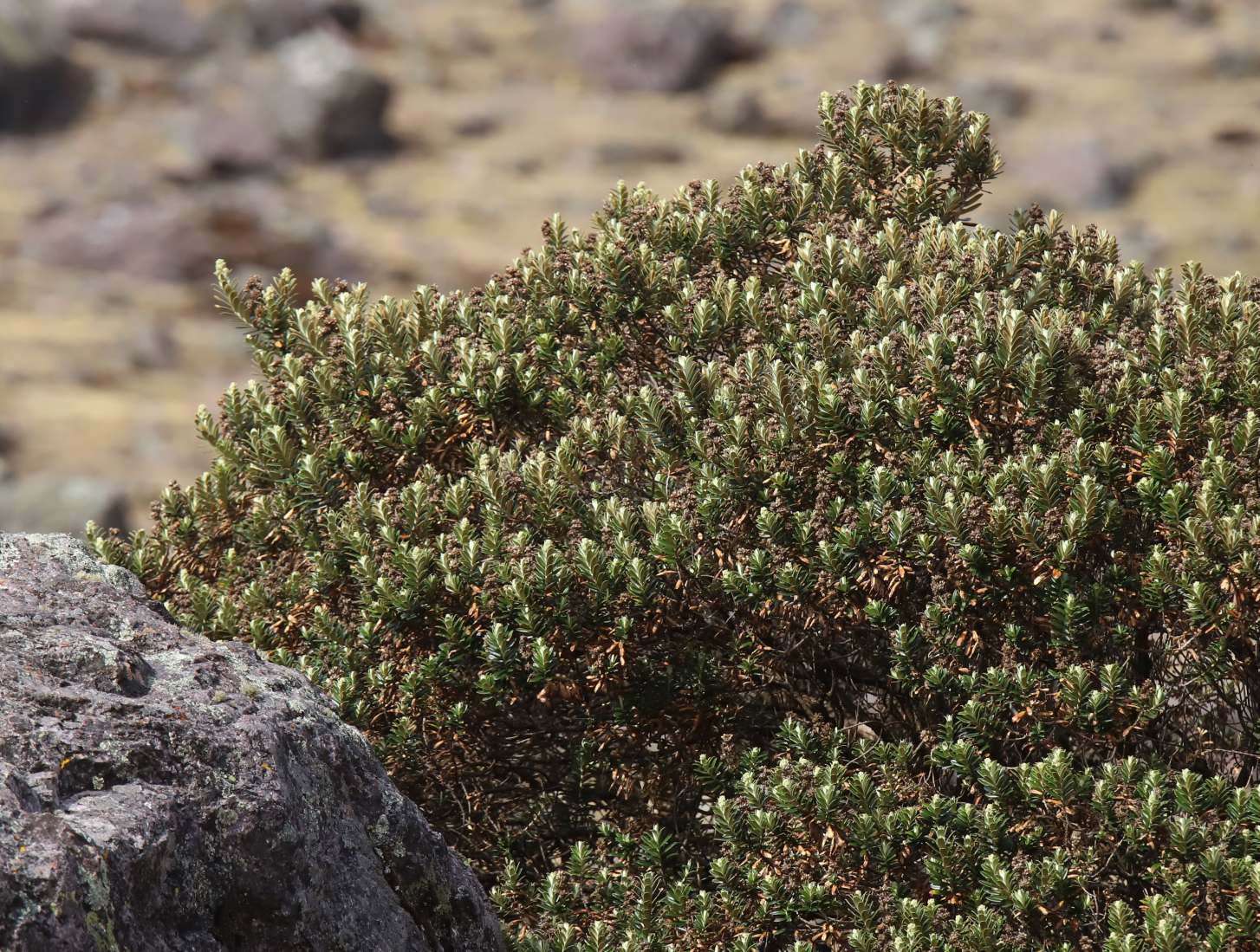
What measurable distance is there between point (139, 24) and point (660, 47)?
1848cm

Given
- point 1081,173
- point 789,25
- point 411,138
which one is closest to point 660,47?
point 789,25

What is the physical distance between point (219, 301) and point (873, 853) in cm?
401

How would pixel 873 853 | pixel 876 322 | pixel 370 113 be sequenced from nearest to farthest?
pixel 873 853 < pixel 876 322 < pixel 370 113

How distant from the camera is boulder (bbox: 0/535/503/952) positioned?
3.45m

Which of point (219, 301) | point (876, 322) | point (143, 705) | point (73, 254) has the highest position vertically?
point (73, 254)

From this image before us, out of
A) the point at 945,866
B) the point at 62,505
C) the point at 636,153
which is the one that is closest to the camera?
the point at 945,866

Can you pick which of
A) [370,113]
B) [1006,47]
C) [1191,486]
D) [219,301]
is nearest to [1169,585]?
[1191,486]

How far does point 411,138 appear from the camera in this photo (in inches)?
1860

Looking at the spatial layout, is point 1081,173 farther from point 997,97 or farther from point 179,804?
point 179,804

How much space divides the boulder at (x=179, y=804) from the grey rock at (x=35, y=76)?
4726 centimetres

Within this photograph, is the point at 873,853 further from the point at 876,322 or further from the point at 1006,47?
the point at 1006,47

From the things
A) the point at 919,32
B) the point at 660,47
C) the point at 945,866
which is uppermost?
the point at 919,32

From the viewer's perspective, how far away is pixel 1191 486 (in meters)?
5.35

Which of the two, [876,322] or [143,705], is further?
[876,322]
